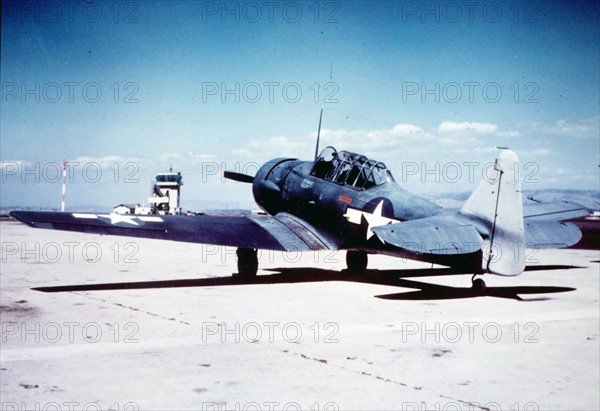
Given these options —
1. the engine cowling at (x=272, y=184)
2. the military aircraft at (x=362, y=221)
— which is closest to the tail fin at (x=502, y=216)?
the military aircraft at (x=362, y=221)

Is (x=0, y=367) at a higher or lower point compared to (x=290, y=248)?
lower

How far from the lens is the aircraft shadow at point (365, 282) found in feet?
35.1

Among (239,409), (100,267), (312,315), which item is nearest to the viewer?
(239,409)

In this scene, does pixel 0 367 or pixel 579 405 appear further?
pixel 0 367

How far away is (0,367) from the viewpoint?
538 centimetres

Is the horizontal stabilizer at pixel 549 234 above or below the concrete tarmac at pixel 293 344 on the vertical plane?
above

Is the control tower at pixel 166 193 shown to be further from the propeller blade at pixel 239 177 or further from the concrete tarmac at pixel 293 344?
the concrete tarmac at pixel 293 344

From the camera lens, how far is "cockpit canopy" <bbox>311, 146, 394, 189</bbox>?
12.1 meters

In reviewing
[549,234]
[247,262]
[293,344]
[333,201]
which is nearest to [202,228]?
[247,262]

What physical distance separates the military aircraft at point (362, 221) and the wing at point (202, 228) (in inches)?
0.8

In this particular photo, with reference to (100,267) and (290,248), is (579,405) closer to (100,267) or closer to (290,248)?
(290,248)

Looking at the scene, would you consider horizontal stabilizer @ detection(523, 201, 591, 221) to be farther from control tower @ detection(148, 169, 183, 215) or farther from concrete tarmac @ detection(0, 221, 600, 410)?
control tower @ detection(148, 169, 183, 215)

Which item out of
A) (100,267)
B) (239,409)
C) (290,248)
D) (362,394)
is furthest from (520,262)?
(100,267)

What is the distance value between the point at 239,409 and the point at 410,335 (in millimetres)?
3306
